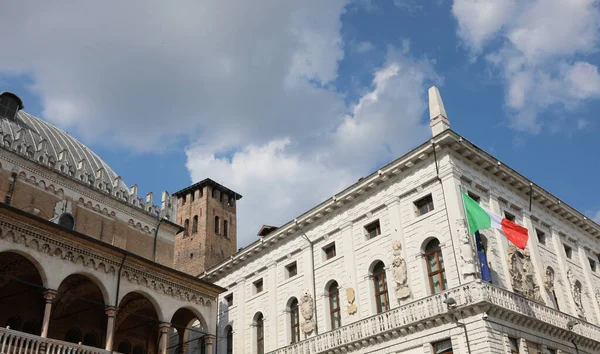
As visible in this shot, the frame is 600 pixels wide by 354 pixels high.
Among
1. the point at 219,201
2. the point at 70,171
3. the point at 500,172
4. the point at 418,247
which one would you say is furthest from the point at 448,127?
the point at 219,201

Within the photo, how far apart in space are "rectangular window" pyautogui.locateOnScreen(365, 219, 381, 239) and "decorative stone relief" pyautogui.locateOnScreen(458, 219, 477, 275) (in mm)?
4411

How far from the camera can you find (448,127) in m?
22.0

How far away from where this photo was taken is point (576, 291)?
24000mm

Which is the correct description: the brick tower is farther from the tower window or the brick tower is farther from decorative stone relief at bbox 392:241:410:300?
decorative stone relief at bbox 392:241:410:300

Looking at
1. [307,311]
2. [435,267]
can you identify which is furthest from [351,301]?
[435,267]

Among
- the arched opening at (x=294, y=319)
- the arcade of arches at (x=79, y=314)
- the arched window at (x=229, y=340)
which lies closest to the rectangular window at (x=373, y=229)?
the arched opening at (x=294, y=319)

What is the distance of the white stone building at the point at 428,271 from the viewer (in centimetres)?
1888

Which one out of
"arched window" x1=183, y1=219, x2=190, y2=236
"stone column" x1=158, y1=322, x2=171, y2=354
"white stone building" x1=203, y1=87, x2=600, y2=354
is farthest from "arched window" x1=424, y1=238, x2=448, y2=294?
"arched window" x1=183, y1=219, x2=190, y2=236

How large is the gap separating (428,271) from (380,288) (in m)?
2.46

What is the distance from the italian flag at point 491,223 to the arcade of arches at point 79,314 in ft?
38.0

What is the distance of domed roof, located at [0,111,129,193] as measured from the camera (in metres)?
23.2

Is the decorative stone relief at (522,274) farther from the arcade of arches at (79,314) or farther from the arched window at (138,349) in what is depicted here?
the arched window at (138,349)

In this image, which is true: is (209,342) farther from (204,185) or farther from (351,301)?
(204,185)

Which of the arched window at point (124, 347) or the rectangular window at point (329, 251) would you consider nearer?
the arched window at point (124, 347)
